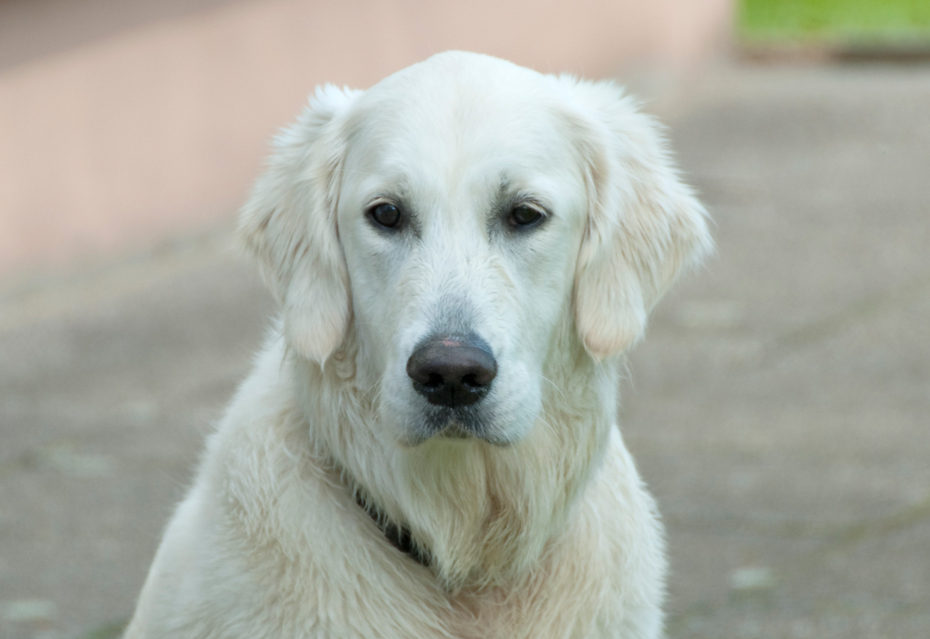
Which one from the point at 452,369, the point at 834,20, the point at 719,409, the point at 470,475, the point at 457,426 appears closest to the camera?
the point at 452,369

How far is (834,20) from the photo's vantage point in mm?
17188

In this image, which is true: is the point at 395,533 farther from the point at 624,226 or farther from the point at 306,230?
the point at 624,226

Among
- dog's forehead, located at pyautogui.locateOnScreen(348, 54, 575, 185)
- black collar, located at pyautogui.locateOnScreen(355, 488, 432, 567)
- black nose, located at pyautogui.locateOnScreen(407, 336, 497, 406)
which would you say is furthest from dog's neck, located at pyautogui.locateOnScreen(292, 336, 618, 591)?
dog's forehead, located at pyautogui.locateOnScreen(348, 54, 575, 185)

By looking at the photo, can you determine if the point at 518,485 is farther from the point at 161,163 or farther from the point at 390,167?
the point at 161,163

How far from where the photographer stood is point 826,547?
17.4 ft

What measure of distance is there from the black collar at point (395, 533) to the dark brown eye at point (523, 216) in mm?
823

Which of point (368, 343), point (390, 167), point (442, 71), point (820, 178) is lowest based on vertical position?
point (820, 178)

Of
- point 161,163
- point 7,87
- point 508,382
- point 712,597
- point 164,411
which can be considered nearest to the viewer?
point 508,382

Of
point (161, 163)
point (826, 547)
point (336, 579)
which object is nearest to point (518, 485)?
point (336, 579)

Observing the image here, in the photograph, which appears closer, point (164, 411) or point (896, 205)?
point (164, 411)

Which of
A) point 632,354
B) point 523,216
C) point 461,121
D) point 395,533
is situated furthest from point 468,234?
point 632,354

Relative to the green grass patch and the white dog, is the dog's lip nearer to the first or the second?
the white dog

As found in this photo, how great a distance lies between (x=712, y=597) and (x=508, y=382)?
2289mm

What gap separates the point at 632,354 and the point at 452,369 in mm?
4958
